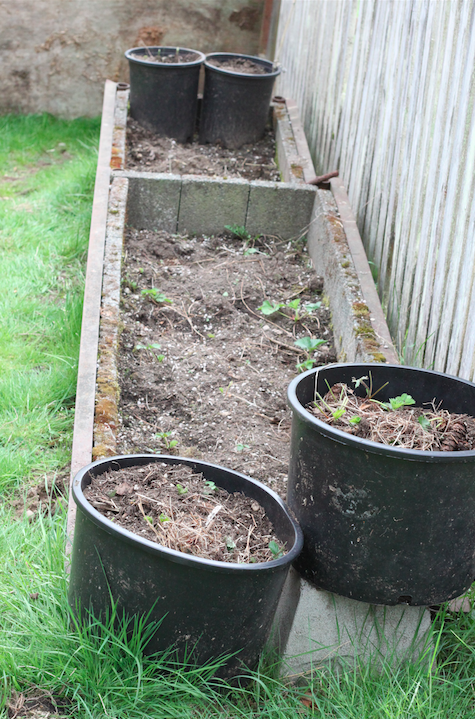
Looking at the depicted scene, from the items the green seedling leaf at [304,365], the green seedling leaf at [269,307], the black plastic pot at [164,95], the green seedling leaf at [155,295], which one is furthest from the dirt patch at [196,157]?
the green seedling leaf at [304,365]

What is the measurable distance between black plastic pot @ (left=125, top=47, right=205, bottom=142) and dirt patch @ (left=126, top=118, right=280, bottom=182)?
0.35 feet

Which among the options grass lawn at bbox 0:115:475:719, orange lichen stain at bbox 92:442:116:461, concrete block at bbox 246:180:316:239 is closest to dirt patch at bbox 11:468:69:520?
grass lawn at bbox 0:115:475:719

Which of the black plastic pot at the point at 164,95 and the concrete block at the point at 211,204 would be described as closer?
the concrete block at the point at 211,204

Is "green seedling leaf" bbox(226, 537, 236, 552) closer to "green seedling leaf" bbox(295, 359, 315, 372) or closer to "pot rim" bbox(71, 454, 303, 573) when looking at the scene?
"pot rim" bbox(71, 454, 303, 573)

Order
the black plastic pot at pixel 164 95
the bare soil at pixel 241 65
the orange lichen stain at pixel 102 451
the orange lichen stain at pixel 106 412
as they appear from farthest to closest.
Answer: the bare soil at pixel 241 65, the black plastic pot at pixel 164 95, the orange lichen stain at pixel 106 412, the orange lichen stain at pixel 102 451

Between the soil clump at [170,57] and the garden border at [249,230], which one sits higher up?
the soil clump at [170,57]

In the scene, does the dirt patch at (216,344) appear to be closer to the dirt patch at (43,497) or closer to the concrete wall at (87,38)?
the dirt patch at (43,497)

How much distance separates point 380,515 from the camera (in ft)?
6.69

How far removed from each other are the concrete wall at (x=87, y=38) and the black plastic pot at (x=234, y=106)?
6.52ft

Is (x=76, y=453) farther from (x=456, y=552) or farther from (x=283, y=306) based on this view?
(x=283, y=306)

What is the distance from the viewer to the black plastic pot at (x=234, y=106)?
639 cm

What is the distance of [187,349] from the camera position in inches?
157

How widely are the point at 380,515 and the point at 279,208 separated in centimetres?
350

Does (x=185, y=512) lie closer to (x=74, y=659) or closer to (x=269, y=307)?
(x=74, y=659)
